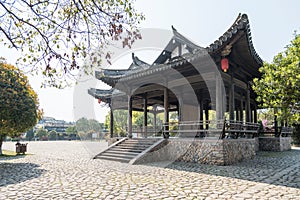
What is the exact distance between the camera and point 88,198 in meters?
4.04

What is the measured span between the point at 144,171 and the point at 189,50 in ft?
17.9

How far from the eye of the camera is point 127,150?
9.77 metres

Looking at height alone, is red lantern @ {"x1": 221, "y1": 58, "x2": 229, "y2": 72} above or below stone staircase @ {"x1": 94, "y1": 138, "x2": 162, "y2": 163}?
above

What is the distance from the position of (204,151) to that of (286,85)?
12.9 ft

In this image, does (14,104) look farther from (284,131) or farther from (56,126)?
(56,126)

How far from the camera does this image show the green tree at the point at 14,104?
8.65m

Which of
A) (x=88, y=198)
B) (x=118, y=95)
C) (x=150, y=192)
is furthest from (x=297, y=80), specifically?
(x=118, y=95)

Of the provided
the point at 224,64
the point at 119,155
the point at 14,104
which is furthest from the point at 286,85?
the point at 14,104

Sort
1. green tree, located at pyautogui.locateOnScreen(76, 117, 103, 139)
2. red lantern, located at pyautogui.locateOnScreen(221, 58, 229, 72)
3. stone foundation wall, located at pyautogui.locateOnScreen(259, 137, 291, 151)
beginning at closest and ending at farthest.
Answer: red lantern, located at pyautogui.locateOnScreen(221, 58, 229, 72), stone foundation wall, located at pyautogui.locateOnScreen(259, 137, 291, 151), green tree, located at pyautogui.locateOnScreen(76, 117, 103, 139)

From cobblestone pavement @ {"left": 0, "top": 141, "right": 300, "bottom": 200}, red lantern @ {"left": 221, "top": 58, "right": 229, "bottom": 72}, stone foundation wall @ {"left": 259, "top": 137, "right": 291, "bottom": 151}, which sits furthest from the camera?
stone foundation wall @ {"left": 259, "top": 137, "right": 291, "bottom": 151}

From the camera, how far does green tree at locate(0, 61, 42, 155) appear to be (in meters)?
8.65

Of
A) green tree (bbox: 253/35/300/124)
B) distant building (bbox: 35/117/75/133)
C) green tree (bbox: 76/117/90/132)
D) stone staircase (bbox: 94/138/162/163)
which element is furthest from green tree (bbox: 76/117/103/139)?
green tree (bbox: 253/35/300/124)

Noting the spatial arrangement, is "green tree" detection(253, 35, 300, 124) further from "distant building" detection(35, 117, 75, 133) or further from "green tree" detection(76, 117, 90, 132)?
"distant building" detection(35, 117, 75, 133)

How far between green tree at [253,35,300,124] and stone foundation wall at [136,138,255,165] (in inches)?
108
